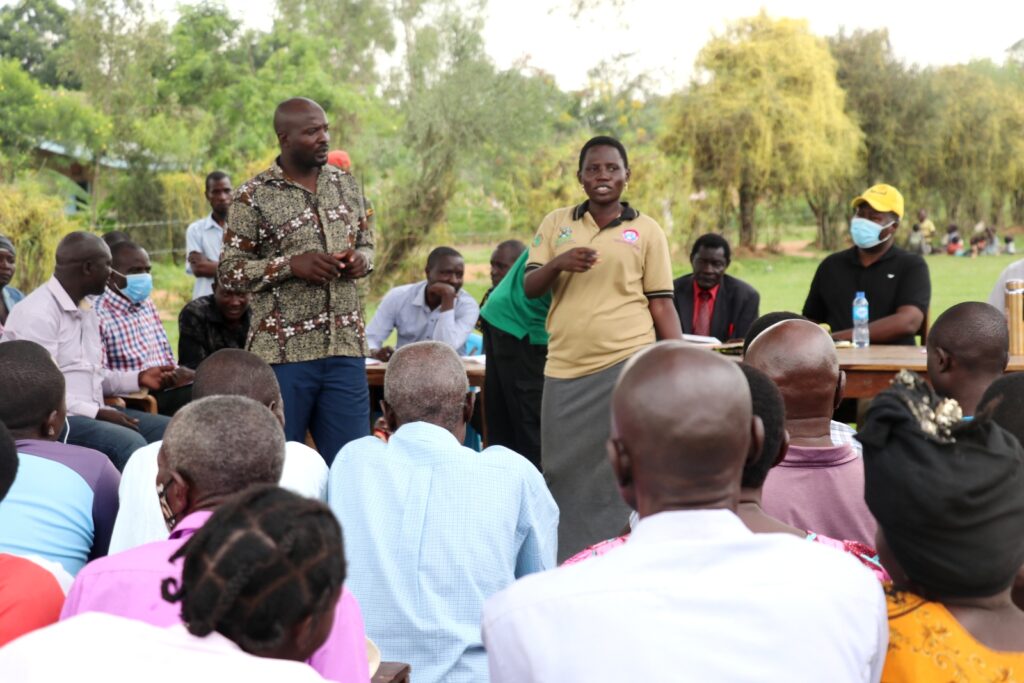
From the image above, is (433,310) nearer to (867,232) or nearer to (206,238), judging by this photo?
(206,238)

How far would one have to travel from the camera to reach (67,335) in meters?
5.20

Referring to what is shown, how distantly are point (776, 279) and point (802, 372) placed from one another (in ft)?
61.3

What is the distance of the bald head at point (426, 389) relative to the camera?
9.68 feet

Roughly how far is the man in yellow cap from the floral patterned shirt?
3101 mm

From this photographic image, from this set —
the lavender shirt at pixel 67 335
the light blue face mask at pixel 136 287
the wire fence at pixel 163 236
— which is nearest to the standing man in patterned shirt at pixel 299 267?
the lavender shirt at pixel 67 335

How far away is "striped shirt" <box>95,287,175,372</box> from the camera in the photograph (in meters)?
5.90

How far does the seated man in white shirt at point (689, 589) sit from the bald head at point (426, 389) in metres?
1.24

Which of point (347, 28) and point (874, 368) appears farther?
point (347, 28)

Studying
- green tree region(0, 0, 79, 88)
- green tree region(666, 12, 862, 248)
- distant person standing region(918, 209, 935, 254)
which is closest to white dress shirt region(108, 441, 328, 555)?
green tree region(666, 12, 862, 248)

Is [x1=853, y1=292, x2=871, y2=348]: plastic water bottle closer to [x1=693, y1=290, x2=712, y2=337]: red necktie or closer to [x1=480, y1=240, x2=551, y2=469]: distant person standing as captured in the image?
[x1=693, y1=290, x2=712, y2=337]: red necktie

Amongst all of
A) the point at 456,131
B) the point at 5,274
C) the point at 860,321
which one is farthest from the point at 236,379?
the point at 456,131

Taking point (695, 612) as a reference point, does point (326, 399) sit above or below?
below

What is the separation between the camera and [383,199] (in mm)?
16922

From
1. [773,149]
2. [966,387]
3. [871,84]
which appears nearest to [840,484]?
[966,387]
